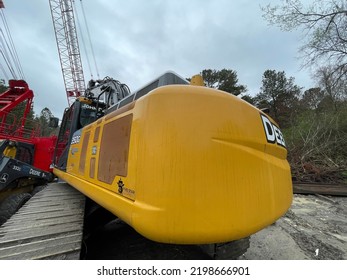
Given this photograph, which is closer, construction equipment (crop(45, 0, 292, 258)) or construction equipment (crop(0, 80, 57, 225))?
construction equipment (crop(45, 0, 292, 258))

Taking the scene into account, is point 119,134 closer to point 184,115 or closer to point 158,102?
point 158,102

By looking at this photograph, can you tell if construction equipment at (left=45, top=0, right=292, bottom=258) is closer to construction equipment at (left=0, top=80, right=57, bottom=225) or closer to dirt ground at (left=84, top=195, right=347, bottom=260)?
dirt ground at (left=84, top=195, right=347, bottom=260)

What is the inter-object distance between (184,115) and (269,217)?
0.88 metres

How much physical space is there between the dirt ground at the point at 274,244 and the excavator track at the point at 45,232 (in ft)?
1.56

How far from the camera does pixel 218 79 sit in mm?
28062

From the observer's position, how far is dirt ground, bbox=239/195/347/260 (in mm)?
2922

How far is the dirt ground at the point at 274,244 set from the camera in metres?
2.83

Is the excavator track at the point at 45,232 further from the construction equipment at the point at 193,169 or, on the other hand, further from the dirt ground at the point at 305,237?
the dirt ground at the point at 305,237

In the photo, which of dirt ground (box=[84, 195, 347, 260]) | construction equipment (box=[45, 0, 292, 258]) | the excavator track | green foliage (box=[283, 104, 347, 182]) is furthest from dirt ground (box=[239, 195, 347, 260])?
green foliage (box=[283, 104, 347, 182])

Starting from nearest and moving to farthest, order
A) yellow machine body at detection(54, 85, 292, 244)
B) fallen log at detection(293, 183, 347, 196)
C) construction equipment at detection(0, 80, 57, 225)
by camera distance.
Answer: yellow machine body at detection(54, 85, 292, 244)
construction equipment at detection(0, 80, 57, 225)
fallen log at detection(293, 183, 347, 196)

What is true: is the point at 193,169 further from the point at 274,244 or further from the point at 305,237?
the point at 305,237

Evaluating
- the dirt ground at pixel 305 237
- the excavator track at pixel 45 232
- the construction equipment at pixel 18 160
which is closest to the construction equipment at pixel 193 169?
the excavator track at pixel 45 232

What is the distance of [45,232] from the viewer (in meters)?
1.93

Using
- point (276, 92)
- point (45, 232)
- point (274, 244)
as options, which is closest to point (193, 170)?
point (45, 232)
